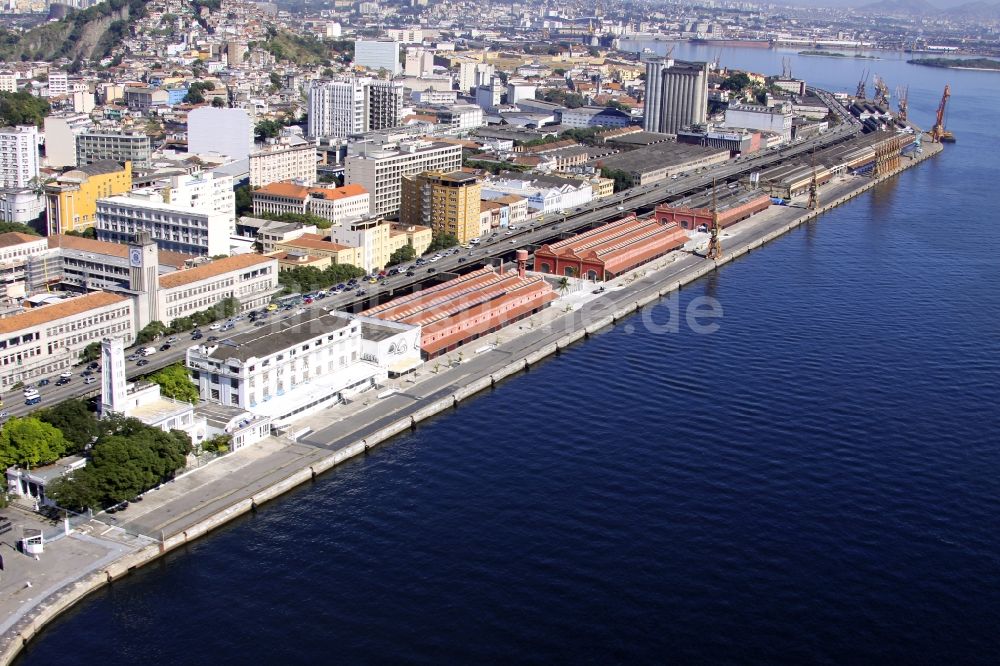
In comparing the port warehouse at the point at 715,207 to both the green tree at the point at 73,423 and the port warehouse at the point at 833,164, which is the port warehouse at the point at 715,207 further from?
the green tree at the point at 73,423

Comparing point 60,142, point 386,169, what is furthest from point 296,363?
point 60,142

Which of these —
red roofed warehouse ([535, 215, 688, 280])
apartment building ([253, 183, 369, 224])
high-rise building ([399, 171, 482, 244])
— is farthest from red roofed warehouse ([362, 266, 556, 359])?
apartment building ([253, 183, 369, 224])

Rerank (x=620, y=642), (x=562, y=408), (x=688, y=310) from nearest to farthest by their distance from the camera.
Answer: (x=620, y=642) → (x=562, y=408) → (x=688, y=310)

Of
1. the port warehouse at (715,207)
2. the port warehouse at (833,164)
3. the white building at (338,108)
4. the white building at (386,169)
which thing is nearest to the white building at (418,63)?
the white building at (338,108)

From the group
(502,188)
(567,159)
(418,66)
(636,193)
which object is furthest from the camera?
(418,66)

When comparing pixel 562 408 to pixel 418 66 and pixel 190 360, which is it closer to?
pixel 190 360

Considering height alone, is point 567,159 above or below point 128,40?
below

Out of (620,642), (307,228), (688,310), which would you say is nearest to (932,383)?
(688,310)
